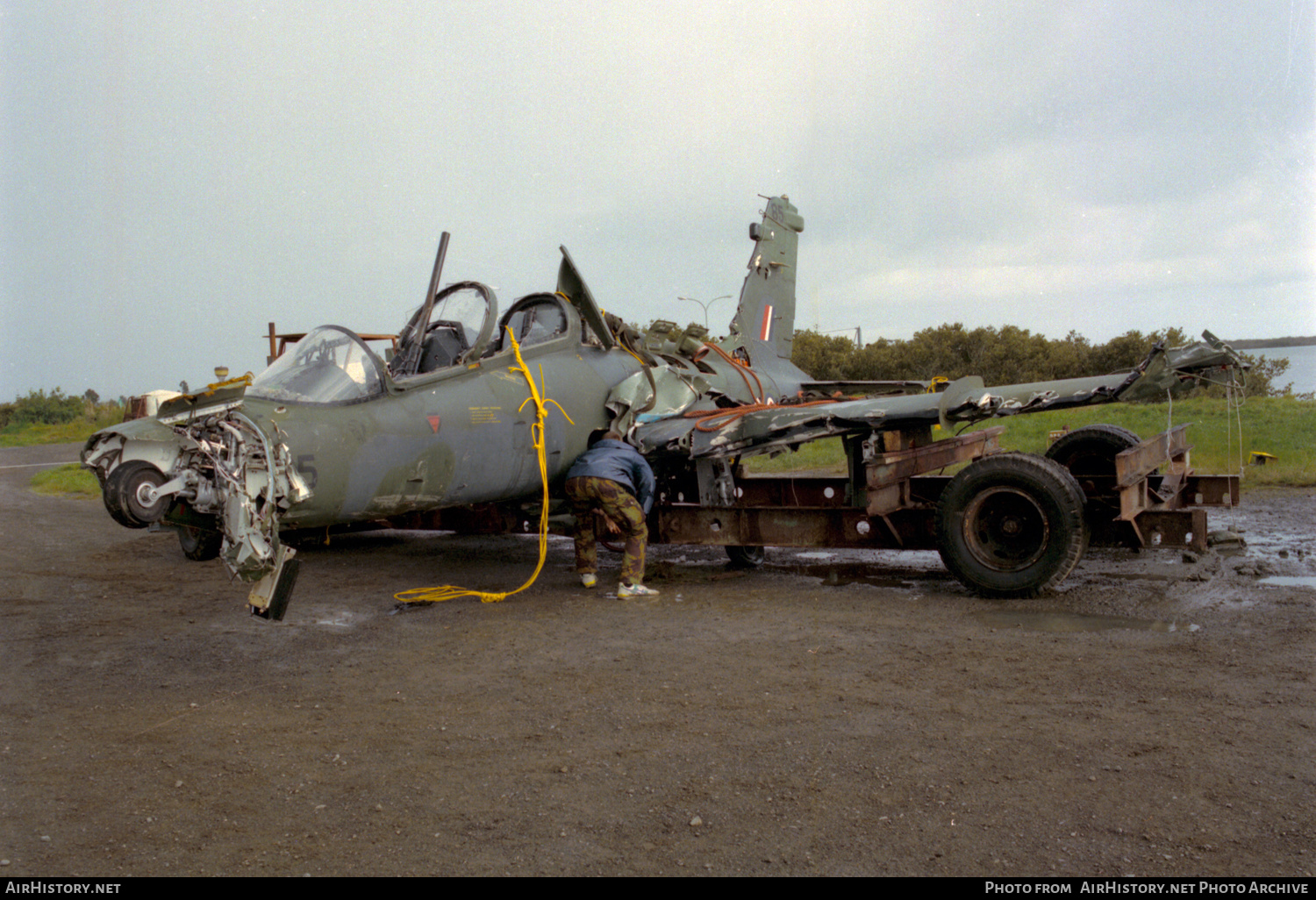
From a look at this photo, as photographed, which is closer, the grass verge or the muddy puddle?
the muddy puddle

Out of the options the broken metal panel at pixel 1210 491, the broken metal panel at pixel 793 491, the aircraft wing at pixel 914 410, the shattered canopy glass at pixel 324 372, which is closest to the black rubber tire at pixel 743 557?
the broken metal panel at pixel 793 491

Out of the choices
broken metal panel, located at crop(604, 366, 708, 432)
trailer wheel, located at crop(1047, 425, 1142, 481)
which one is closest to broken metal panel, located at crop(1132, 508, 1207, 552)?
trailer wheel, located at crop(1047, 425, 1142, 481)

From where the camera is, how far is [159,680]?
17.0 ft

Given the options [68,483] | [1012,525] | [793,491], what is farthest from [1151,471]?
[68,483]

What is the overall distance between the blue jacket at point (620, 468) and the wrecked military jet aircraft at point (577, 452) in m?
0.27

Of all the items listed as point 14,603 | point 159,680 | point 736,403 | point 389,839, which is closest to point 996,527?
point 736,403

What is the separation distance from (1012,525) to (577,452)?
3.69m

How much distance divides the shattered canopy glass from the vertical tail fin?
23.2 ft

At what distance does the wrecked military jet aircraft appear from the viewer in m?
5.09

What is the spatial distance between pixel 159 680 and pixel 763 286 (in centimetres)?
978

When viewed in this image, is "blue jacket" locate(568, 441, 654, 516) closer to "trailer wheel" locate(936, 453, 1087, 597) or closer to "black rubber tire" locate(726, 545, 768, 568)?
A: "black rubber tire" locate(726, 545, 768, 568)

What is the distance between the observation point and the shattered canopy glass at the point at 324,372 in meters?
5.71

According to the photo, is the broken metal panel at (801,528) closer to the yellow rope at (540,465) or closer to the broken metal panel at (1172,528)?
the yellow rope at (540,465)

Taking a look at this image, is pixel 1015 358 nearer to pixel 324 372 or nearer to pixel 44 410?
pixel 324 372
